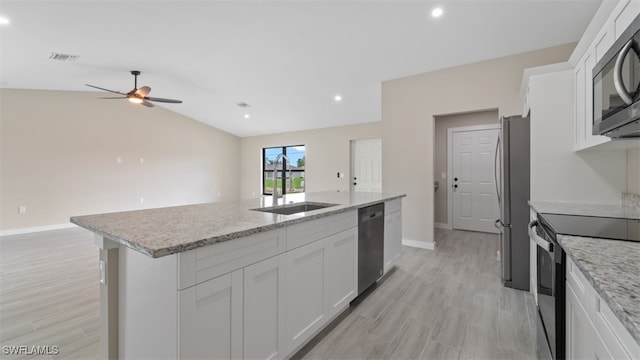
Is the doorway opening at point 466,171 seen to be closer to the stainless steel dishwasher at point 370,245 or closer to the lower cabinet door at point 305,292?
Answer: the stainless steel dishwasher at point 370,245

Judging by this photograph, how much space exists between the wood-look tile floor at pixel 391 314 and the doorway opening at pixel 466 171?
1791 millimetres

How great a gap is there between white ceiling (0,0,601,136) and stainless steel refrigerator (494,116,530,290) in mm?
1192

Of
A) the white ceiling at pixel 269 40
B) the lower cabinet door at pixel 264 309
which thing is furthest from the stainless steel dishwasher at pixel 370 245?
the white ceiling at pixel 269 40

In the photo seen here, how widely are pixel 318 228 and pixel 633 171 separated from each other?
2381 millimetres

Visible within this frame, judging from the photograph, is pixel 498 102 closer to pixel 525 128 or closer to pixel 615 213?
pixel 525 128

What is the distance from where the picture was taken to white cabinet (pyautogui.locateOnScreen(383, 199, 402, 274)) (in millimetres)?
2824

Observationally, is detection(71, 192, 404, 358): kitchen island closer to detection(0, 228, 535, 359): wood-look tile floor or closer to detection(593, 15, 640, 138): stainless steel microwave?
detection(0, 228, 535, 359): wood-look tile floor

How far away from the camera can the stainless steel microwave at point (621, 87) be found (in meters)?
1.10

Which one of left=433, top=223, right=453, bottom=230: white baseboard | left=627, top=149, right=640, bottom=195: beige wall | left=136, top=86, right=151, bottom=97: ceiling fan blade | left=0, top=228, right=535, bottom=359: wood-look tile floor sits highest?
left=136, top=86, right=151, bottom=97: ceiling fan blade

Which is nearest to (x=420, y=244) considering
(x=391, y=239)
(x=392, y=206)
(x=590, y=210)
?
(x=391, y=239)

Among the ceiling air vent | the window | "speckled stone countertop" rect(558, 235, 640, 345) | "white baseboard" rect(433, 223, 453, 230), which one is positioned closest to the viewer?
"speckled stone countertop" rect(558, 235, 640, 345)

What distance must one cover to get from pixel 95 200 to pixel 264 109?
4.39 metres

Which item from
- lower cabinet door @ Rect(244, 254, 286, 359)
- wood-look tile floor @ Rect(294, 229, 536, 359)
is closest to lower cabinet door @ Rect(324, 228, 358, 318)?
wood-look tile floor @ Rect(294, 229, 536, 359)

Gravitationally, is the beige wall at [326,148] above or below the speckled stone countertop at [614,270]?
above
